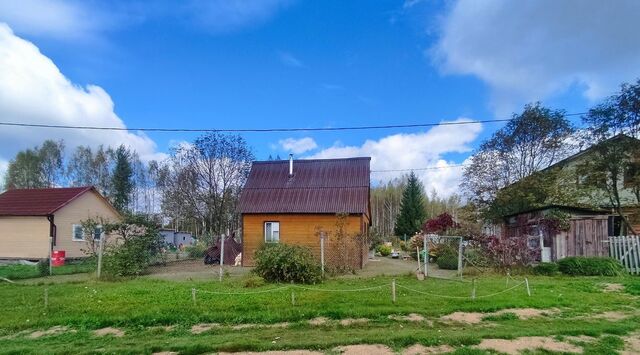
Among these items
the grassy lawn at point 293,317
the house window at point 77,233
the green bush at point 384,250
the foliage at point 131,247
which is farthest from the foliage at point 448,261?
the house window at point 77,233

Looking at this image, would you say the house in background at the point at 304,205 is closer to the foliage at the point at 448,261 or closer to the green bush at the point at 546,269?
the foliage at the point at 448,261

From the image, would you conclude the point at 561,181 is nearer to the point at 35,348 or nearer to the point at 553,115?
the point at 553,115

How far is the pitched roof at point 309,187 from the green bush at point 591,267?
9.09 metres

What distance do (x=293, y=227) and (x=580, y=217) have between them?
43.9 feet

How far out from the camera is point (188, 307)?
389 inches

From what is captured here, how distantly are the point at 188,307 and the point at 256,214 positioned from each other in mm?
12858

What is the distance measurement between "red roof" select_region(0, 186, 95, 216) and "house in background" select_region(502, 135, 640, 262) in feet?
90.4

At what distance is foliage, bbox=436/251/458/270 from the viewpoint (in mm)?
20078

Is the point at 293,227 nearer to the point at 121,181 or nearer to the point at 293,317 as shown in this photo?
the point at 293,317

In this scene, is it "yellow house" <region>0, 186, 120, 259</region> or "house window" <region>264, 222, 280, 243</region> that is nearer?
"house window" <region>264, 222, 280, 243</region>

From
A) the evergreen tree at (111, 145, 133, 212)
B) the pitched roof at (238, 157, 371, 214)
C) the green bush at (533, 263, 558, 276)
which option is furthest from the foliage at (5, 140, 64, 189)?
the green bush at (533, 263, 558, 276)

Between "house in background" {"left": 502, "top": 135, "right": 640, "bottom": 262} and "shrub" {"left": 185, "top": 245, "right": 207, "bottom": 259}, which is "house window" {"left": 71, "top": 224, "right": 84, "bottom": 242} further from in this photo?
"house in background" {"left": 502, "top": 135, "right": 640, "bottom": 262}

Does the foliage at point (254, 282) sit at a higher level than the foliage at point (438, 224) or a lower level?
lower

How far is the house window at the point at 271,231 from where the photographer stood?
74.2 feet
